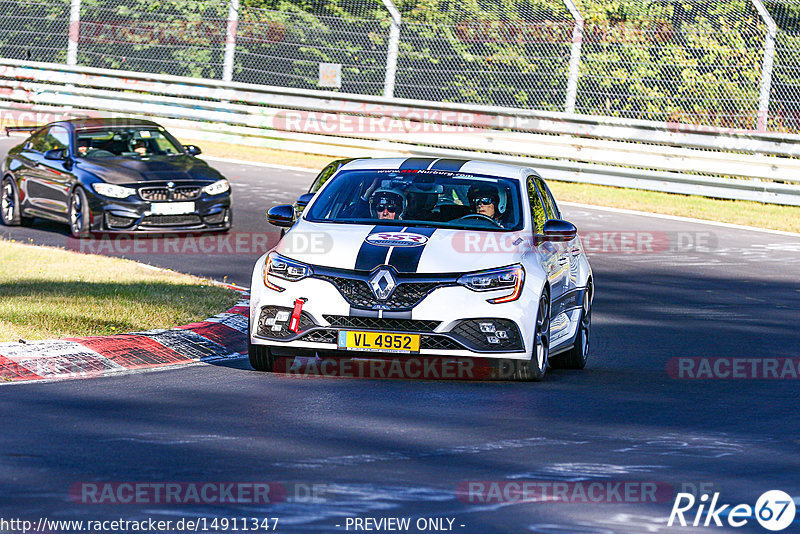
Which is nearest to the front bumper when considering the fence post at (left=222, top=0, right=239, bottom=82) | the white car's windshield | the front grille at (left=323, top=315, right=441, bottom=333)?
the front grille at (left=323, top=315, right=441, bottom=333)

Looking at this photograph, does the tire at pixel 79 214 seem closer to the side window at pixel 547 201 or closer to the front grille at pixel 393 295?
the side window at pixel 547 201

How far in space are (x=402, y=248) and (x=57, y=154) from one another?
9898 mm

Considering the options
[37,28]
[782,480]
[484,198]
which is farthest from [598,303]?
Answer: [37,28]

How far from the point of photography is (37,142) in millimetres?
19734

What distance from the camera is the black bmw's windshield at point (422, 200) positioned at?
10.8 meters

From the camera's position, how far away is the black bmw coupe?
17.9 metres

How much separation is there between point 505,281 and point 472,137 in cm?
1696

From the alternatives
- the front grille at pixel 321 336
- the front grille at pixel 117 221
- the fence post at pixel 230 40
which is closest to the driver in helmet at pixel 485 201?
the front grille at pixel 321 336

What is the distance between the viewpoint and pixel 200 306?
12664 millimetres

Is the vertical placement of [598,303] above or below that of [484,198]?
below

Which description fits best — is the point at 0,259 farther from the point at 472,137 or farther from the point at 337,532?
the point at 472,137

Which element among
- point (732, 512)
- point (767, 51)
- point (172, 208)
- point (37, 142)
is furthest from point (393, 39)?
point (732, 512)

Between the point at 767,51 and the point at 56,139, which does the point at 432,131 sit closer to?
the point at 767,51

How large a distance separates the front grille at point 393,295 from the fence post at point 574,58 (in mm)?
15752
